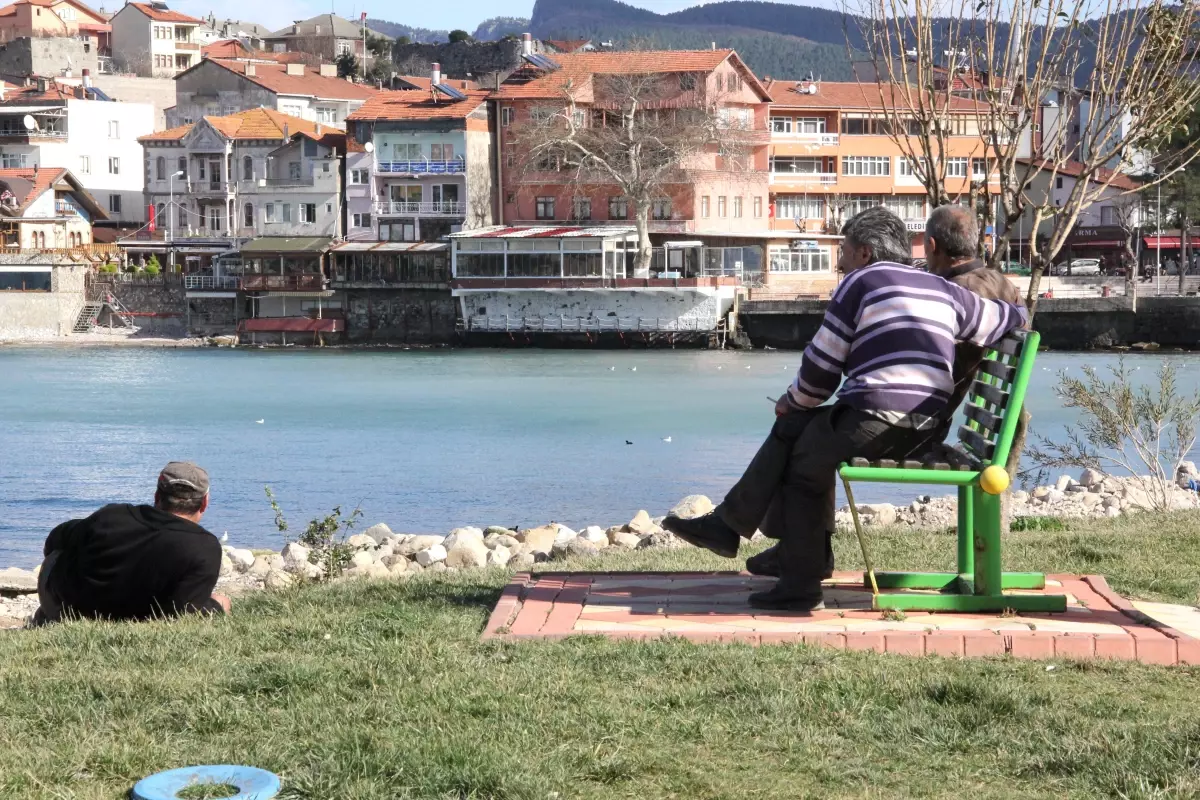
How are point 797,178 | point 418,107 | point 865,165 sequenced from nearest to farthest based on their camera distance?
point 418,107 → point 797,178 → point 865,165

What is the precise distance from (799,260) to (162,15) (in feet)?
203

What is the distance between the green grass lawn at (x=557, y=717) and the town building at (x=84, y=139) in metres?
78.3

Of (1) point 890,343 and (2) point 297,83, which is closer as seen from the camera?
(1) point 890,343

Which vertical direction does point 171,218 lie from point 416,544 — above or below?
above

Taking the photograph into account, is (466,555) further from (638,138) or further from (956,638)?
(638,138)

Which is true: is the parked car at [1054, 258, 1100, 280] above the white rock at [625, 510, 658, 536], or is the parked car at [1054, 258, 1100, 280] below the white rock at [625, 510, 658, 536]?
above

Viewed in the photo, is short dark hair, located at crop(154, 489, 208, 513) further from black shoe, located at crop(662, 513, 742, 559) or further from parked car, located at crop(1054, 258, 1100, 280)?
parked car, located at crop(1054, 258, 1100, 280)

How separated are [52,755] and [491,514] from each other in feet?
56.2

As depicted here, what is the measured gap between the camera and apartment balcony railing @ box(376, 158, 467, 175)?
65375 millimetres

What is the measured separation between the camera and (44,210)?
75.5 m

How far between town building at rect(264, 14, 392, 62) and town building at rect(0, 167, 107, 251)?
3628 cm

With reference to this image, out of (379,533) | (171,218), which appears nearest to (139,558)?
(379,533)

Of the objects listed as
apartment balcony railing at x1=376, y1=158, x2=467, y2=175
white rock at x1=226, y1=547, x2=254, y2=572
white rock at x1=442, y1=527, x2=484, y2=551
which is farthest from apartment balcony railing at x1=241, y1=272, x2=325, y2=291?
white rock at x1=226, y1=547, x2=254, y2=572

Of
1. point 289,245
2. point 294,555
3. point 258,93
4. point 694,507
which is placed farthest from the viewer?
point 258,93
